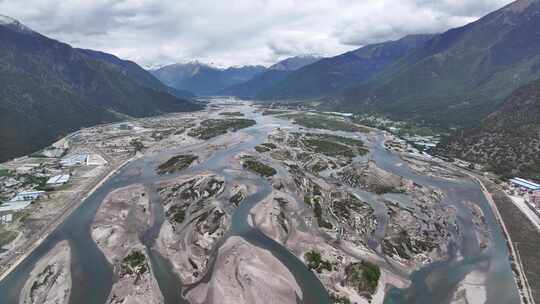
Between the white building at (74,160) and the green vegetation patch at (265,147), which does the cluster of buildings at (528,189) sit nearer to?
the green vegetation patch at (265,147)

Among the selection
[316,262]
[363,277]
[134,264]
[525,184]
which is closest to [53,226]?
[134,264]

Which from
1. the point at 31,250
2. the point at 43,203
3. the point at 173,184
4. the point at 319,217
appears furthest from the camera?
the point at 173,184

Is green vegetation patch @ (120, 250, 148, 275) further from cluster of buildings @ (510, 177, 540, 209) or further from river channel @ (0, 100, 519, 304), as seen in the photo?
cluster of buildings @ (510, 177, 540, 209)

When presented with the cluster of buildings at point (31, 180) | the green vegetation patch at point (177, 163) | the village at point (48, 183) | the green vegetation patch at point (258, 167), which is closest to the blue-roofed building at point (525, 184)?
the green vegetation patch at point (258, 167)

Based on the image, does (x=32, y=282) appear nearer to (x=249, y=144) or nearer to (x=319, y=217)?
(x=319, y=217)

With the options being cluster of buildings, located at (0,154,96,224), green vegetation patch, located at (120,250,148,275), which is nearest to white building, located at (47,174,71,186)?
cluster of buildings, located at (0,154,96,224)

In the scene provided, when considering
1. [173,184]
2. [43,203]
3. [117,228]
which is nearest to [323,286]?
[117,228]
